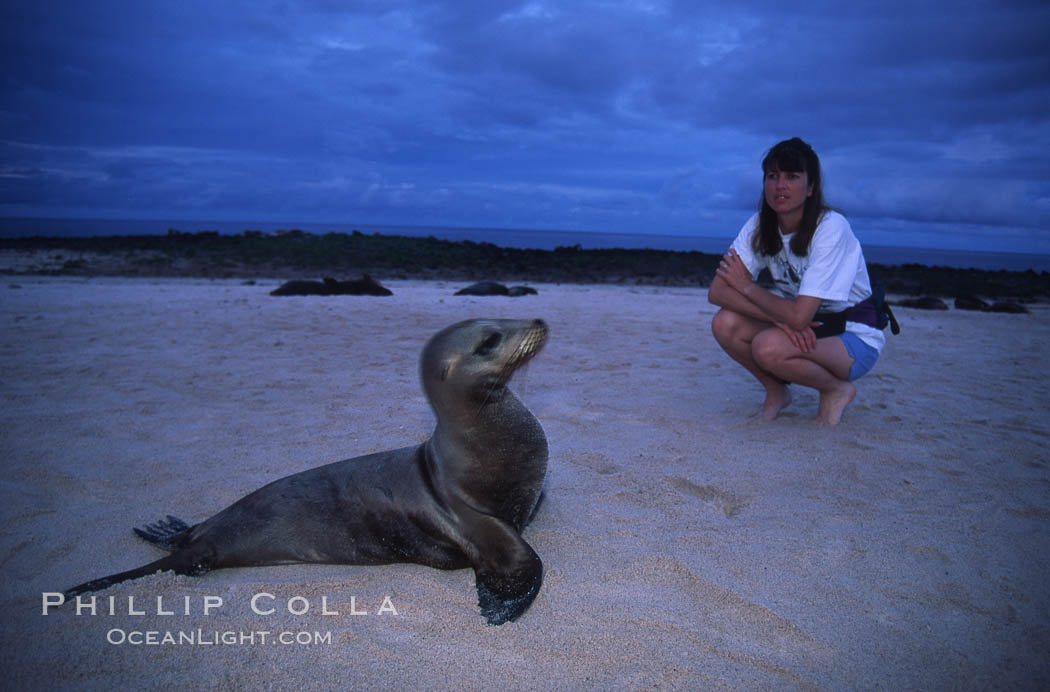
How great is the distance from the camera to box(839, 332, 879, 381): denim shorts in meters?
4.29

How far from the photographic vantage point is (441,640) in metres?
2.21

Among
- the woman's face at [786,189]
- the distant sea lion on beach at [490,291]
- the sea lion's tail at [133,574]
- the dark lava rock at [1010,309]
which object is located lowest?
the sea lion's tail at [133,574]

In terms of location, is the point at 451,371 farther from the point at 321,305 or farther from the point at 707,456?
the point at 321,305

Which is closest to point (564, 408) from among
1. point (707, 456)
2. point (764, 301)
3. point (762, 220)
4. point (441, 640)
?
point (707, 456)

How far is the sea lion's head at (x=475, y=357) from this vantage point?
255cm

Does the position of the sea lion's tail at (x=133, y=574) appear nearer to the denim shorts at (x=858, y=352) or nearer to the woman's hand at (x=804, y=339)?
the woman's hand at (x=804, y=339)

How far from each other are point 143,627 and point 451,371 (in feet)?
4.95

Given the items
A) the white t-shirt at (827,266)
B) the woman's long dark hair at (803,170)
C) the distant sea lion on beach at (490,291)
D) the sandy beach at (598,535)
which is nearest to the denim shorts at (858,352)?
Answer: the white t-shirt at (827,266)

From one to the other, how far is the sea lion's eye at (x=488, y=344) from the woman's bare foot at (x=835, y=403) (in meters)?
2.97

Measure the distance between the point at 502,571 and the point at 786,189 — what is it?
310 centimetres

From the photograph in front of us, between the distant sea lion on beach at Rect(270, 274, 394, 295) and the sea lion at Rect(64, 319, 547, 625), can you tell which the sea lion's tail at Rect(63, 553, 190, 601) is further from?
the distant sea lion on beach at Rect(270, 274, 394, 295)

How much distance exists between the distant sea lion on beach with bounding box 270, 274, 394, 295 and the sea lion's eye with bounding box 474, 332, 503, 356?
11254mm

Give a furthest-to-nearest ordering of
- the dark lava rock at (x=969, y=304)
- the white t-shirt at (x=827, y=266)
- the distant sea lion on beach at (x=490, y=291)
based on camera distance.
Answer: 1. the dark lava rock at (x=969, y=304)
2. the distant sea lion on beach at (x=490, y=291)
3. the white t-shirt at (x=827, y=266)

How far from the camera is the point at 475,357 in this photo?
2549mm
